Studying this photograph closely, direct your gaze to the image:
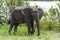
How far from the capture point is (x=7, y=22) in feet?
55.0

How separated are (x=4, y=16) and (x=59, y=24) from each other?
3014mm

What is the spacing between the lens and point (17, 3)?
17062 mm

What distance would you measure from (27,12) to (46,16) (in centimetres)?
299

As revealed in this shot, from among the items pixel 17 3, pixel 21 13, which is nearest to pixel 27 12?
pixel 21 13

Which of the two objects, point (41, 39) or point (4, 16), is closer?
point (41, 39)

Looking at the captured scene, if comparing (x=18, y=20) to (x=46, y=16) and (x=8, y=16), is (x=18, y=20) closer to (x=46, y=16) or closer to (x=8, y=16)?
(x=46, y=16)

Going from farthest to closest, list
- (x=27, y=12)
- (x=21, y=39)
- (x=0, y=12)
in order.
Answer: (x=0, y=12) → (x=27, y=12) → (x=21, y=39)

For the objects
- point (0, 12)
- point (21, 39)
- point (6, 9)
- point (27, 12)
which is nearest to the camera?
point (21, 39)

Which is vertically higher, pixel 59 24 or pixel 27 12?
pixel 27 12

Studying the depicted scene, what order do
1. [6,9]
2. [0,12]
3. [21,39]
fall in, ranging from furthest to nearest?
[6,9]
[0,12]
[21,39]

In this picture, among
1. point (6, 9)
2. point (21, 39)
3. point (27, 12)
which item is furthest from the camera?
point (6, 9)

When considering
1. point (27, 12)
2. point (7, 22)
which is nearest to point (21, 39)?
point (27, 12)

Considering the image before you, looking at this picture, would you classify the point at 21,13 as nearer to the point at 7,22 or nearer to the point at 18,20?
the point at 18,20

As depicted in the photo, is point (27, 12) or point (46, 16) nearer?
point (27, 12)
